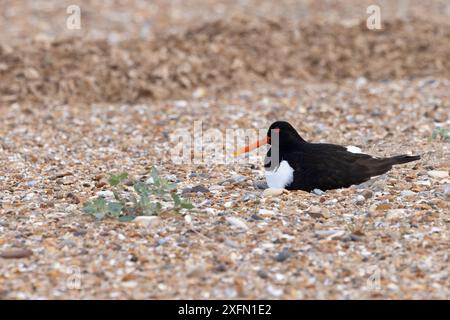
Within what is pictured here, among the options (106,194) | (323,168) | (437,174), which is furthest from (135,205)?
(437,174)

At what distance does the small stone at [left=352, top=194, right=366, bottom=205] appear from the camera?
7.07m

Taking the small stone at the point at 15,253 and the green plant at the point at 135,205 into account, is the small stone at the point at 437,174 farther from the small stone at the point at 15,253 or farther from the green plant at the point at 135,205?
the small stone at the point at 15,253

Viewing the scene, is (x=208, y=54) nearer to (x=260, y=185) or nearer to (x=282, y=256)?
(x=260, y=185)

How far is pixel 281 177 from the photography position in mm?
7434

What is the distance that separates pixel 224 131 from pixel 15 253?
512 centimetres

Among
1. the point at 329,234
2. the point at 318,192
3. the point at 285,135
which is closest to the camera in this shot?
the point at 329,234

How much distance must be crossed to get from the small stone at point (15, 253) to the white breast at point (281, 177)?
8.49 ft

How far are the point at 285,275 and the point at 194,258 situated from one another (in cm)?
76

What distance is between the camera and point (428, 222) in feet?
21.5

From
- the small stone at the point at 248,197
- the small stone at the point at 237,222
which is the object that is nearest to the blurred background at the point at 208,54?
the small stone at the point at 248,197

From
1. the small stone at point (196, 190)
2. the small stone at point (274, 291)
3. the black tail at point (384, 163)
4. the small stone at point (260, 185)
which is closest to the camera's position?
the small stone at point (274, 291)

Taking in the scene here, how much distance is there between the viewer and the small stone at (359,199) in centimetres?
707
